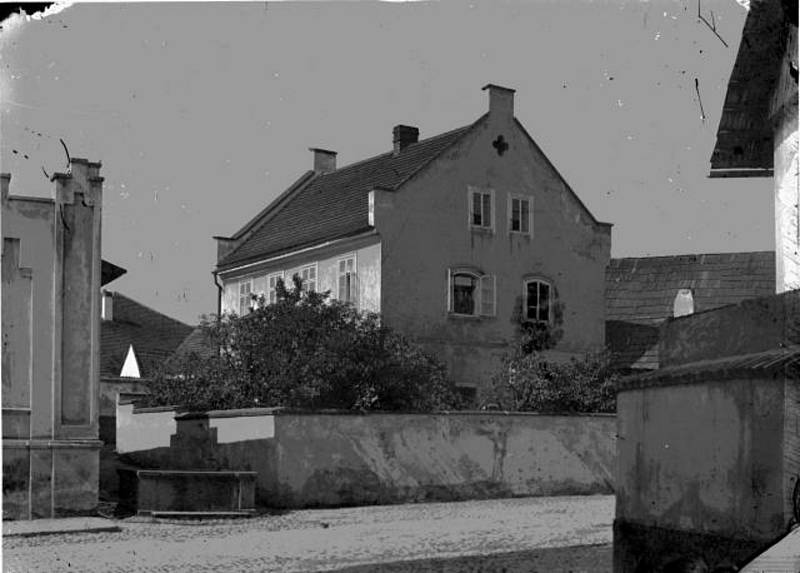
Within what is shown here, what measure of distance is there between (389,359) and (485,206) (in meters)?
7.74

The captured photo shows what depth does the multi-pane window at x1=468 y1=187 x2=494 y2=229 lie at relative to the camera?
29953mm

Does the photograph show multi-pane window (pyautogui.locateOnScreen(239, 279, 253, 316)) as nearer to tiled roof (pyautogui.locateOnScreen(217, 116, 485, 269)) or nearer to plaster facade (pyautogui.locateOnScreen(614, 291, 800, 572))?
tiled roof (pyautogui.locateOnScreen(217, 116, 485, 269))

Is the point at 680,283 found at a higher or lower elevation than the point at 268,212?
lower

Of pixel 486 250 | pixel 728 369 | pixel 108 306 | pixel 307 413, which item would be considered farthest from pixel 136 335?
pixel 728 369

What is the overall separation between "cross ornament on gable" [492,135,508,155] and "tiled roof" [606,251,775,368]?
8.28 meters

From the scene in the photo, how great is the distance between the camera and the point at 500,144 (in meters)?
30.6

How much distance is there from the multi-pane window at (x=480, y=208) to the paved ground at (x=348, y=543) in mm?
11953

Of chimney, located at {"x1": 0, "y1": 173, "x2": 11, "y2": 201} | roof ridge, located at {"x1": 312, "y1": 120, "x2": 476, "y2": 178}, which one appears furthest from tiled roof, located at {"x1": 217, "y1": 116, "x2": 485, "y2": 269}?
chimney, located at {"x1": 0, "y1": 173, "x2": 11, "y2": 201}

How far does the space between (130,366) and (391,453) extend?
25087mm

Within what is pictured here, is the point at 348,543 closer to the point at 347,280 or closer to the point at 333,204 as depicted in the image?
the point at 347,280

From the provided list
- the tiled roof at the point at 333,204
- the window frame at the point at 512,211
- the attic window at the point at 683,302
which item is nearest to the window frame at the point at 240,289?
the tiled roof at the point at 333,204

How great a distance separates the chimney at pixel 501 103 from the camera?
29719 mm

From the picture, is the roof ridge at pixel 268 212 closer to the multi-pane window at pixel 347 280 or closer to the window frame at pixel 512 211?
the multi-pane window at pixel 347 280

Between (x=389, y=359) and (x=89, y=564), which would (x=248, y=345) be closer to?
(x=389, y=359)
